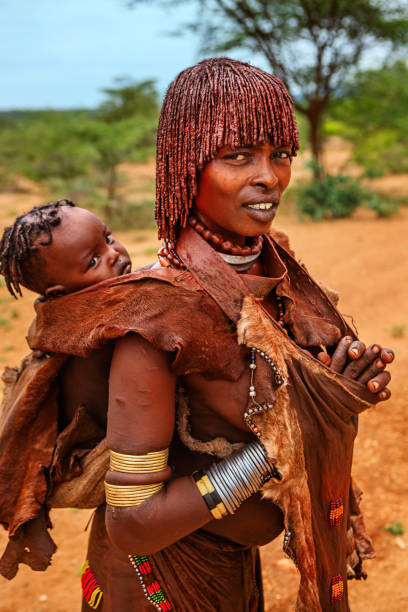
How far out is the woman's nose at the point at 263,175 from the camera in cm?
130

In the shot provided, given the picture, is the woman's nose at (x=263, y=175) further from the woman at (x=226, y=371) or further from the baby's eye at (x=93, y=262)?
the baby's eye at (x=93, y=262)

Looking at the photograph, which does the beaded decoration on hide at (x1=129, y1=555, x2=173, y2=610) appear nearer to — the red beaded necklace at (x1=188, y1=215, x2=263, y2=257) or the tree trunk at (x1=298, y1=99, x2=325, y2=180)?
the red beaded necklace at (x1=188, y1=215, x2=263, y2=257)

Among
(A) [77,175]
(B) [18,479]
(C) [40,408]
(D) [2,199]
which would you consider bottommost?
(D) [2,199]

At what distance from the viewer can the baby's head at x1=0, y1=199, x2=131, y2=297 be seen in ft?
4.83

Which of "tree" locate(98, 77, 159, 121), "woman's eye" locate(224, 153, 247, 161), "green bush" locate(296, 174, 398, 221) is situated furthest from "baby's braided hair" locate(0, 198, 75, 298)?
"tree" locate(98, 77, 159, 121)

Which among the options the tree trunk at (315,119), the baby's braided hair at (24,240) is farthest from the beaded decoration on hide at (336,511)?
the tree trunk at (315,119)

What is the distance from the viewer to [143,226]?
41.7 feet

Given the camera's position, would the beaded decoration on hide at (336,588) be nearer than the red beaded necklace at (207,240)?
No

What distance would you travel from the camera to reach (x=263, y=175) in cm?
130

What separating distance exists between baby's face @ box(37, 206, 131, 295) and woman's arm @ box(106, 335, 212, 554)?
33cm

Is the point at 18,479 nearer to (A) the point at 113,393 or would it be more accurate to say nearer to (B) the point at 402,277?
(A) the point at 113,393

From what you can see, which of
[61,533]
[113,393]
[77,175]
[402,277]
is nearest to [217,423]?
[113,393]

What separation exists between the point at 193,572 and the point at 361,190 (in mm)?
11876

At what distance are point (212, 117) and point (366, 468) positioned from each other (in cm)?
353
